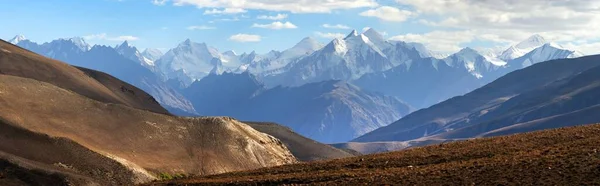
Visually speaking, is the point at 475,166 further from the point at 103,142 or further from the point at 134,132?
the point at 134,132

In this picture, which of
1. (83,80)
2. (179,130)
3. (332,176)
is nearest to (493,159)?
(332,176)

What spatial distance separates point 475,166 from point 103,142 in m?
76.8

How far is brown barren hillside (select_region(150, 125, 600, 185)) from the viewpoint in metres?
39.4

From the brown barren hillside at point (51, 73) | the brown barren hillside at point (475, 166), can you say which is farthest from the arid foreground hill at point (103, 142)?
the brown barren hillside at point (51, 73)

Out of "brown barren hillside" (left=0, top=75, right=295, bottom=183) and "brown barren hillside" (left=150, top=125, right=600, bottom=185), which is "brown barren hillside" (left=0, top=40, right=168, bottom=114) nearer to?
"brown barren hillside" (left=0, top=75, right=295, bottom=183)

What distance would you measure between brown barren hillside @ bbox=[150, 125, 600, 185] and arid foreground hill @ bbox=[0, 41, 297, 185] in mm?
37869

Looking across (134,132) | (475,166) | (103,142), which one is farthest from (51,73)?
(475,166)

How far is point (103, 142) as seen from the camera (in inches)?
4281

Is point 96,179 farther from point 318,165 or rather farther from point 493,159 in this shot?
point 493,159

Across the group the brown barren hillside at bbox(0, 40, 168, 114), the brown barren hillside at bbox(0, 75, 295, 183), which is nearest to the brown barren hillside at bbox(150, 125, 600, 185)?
the brown barren hillside at bbox(0, 75, 295, 183)

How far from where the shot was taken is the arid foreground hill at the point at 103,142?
87.9 m

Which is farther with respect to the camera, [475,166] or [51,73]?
[51,73]

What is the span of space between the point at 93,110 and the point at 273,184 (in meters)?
80.3

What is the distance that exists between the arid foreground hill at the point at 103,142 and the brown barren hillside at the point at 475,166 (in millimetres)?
37869
